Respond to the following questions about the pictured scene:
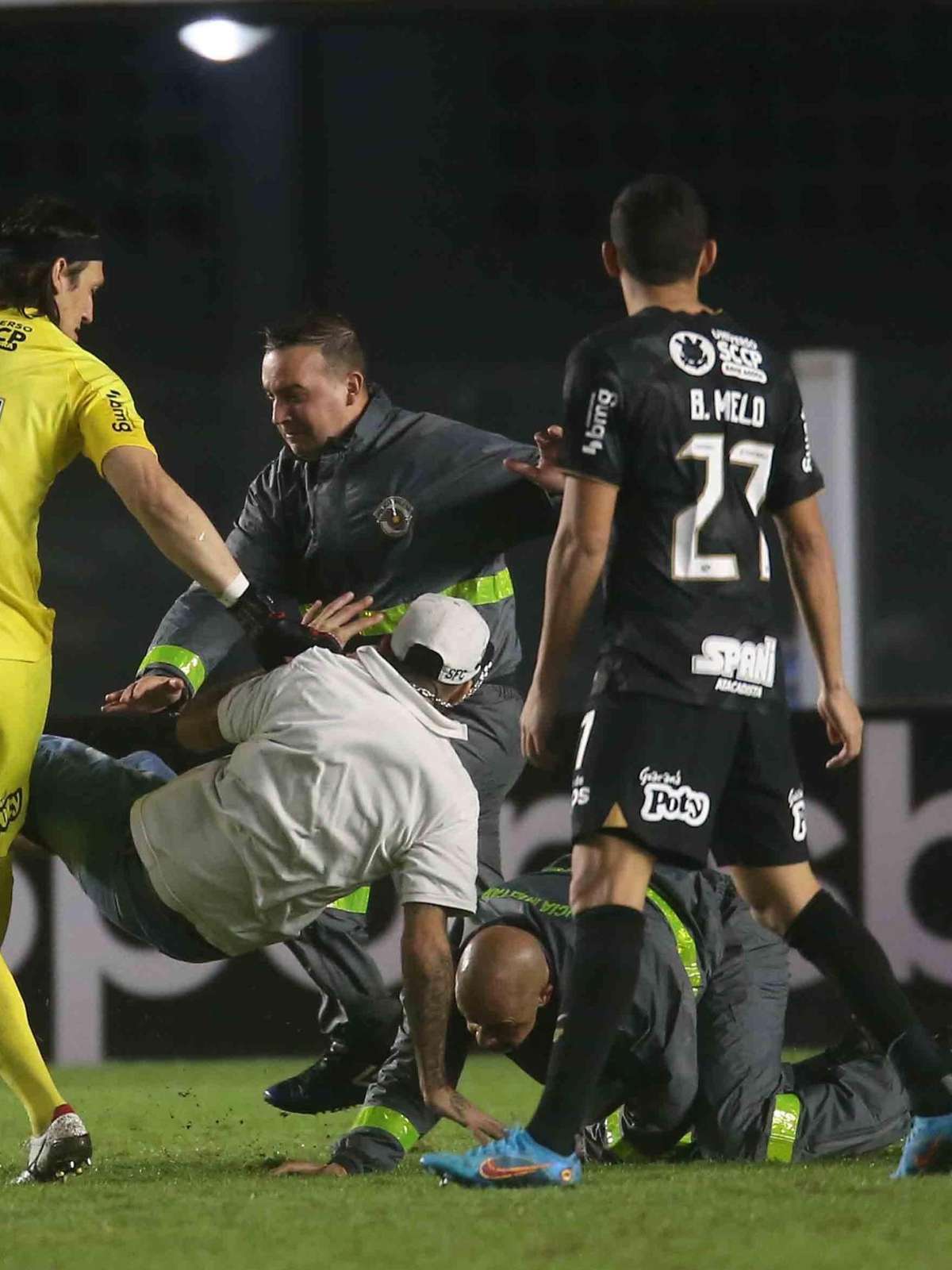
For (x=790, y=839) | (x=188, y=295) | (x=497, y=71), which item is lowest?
(x=790, y=839)

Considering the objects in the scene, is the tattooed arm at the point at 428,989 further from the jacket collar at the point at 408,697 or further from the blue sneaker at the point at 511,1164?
the blue sneaker at the point at 511,1164

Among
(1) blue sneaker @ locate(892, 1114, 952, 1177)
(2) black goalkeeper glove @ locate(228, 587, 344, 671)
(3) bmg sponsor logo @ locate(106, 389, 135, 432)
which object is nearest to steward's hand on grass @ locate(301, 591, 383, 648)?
(2) black goalkeeper glove @ locate(228, 587, 344, 671)

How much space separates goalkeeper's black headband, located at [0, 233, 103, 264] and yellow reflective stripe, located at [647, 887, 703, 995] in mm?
1565

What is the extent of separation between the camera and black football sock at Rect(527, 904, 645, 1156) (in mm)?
3012

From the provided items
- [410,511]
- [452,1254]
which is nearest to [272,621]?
[410,511]

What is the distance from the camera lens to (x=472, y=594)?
4.30m

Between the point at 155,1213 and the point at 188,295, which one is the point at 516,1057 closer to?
the point at 155,1213

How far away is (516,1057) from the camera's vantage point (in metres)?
3.76

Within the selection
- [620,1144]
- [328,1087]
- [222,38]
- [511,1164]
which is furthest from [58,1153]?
[222,38]

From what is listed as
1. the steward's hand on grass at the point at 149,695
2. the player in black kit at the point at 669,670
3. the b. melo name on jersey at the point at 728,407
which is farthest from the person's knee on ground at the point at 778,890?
the steward's hand on grass at the point at 149,695

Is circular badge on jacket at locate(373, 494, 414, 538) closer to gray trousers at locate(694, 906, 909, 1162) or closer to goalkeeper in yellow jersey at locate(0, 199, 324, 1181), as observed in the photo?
goalkeeper in yellow jersey at locate(0, 199, 324, 1181)

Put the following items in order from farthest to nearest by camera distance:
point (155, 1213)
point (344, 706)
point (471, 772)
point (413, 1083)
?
1. point (471, 772)
2. point (413, 1083)
3. point (344, 706)
4. point (155, 1213)

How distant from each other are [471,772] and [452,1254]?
167cm

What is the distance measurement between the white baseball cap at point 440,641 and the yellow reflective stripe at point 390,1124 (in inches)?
29.0
